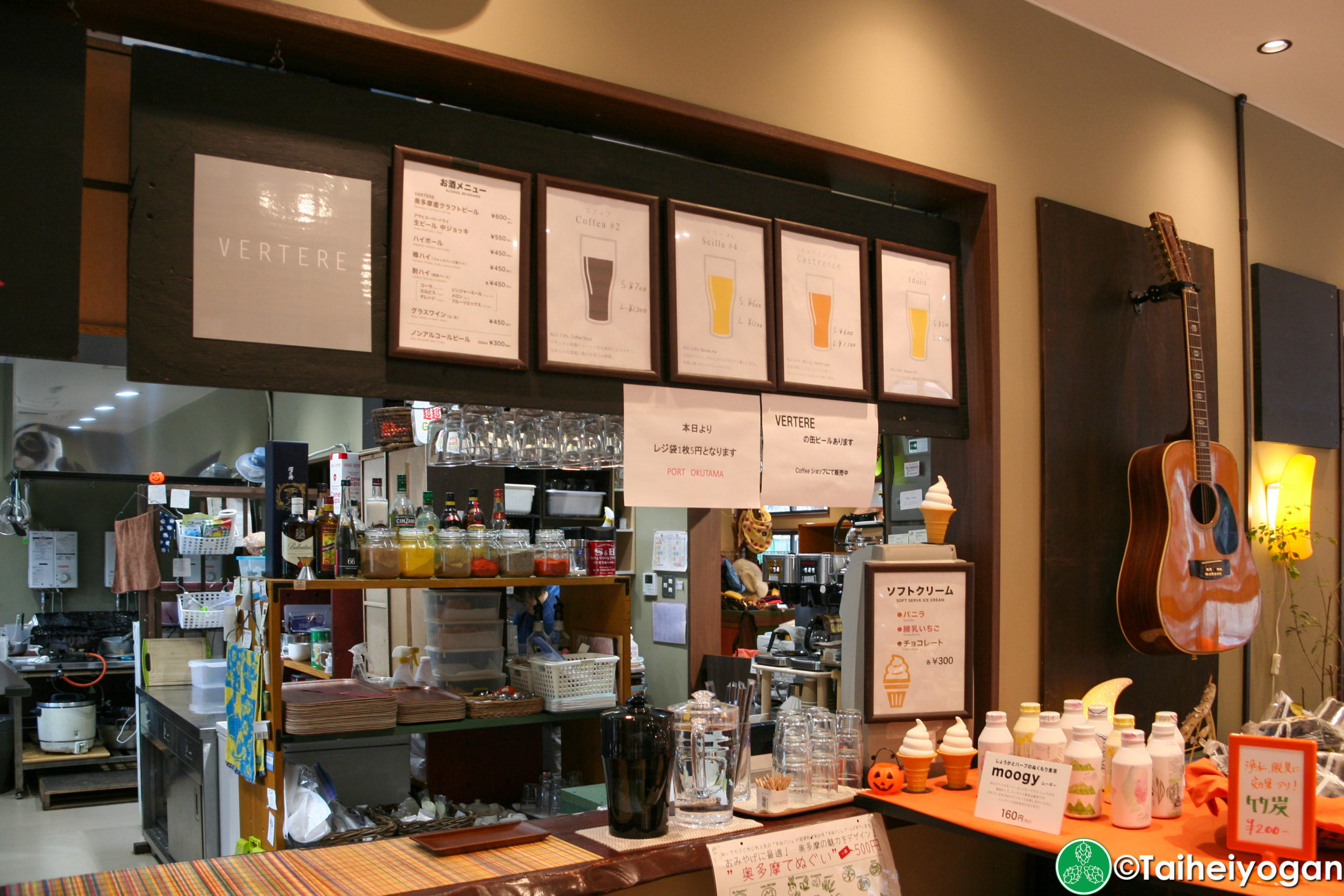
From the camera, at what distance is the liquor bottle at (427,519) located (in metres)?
3.41

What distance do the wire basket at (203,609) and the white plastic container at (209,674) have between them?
192 centimetres

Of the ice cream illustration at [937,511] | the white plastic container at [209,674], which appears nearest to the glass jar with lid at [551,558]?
the ice cream illustration at [937,511]

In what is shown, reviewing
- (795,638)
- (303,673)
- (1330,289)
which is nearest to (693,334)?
(1330,289)

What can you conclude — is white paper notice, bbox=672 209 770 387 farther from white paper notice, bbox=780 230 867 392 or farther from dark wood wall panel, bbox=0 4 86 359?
dark wood wall panel, bbox=0 4 86 359

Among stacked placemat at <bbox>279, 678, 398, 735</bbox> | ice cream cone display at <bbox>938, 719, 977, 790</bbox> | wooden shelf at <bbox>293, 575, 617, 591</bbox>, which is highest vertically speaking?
wooden shelf at <bbox>293, 575, 617, 591</bbox>

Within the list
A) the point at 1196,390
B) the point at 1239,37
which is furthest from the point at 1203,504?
the point at 1239,37

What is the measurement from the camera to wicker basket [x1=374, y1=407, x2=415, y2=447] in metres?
4.74

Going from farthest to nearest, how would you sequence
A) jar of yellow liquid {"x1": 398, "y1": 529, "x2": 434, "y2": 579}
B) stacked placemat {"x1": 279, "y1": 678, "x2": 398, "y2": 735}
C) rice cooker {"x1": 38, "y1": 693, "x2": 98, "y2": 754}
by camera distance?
rice cooker {"x1": 38, "y1": 693, "x2": 98, "y2": 754}, jar of yellow liquid {"x1": 398, "y1": 529, "x2": 434, "y2": 579}, stacked placemat {"x1": 279, "y1": 678, "x2": 398, "y2": 735}

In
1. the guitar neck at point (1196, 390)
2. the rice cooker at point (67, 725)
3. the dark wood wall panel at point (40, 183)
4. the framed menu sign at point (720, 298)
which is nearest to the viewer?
the dark wood wall panel at point (40, 183)

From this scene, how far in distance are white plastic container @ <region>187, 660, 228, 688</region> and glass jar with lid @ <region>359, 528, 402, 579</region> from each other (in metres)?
2.33

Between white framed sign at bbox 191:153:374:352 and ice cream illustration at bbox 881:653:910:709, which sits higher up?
white framed sign at bbox 191:153:374:352

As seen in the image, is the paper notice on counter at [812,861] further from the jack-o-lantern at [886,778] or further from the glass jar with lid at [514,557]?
the glass jar with lid at [514,557]

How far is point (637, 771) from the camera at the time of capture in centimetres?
188

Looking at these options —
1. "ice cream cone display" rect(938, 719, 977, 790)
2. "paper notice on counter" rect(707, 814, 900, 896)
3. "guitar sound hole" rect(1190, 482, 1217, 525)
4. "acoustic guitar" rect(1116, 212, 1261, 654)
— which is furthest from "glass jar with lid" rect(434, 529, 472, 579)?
"guitar sound hole" rect(1190, 482, 1217, 525)
